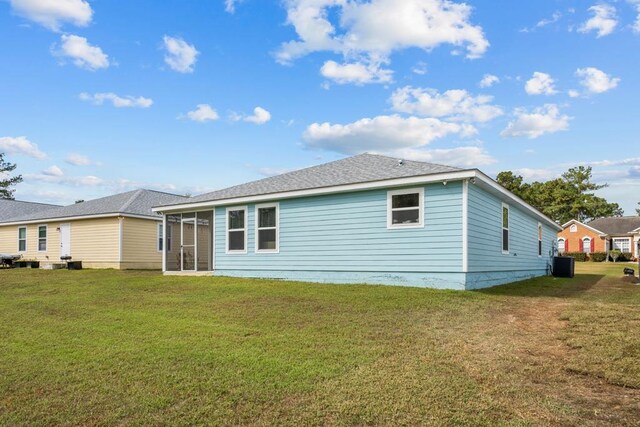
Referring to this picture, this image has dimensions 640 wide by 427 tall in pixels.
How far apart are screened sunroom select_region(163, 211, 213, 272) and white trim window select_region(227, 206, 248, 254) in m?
2.02

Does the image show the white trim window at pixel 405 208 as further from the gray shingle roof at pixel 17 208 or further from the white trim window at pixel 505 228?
the gray shingle roof at pixel 17 208

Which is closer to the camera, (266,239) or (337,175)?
(337,175)

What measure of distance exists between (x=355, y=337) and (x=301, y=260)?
7330 millimetres

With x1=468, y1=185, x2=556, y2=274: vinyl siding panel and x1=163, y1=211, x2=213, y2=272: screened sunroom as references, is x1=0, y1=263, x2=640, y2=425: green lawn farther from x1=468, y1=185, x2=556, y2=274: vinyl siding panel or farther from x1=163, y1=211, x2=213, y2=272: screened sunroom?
x1=163, y1=211, x2=213, y2=272: screened sunroom

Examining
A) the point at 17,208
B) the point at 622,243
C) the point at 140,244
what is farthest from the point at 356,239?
the point at 622,243

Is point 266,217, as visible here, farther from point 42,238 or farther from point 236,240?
point 42,238

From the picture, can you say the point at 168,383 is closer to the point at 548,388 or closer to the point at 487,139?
the point at 548,388

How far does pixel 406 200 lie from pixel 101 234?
1706 cm

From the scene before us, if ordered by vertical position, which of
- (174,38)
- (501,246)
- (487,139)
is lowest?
(501,246)

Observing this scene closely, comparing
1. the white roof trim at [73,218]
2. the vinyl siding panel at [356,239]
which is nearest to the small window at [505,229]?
the vinyl siding panel at [356,239]

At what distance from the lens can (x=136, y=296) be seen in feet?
34.0

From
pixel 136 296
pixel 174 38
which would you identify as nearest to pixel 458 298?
pixel 136 296

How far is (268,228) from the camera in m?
14.2

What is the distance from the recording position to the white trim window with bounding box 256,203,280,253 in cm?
1395
